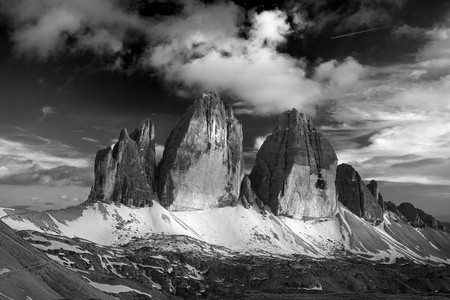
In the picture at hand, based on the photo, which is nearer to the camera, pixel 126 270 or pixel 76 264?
pixel 76 264

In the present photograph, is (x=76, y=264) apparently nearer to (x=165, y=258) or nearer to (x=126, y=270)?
(x=126, y=270)

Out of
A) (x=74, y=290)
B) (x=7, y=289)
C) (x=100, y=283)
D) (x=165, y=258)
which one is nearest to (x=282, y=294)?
(x=165, y=258)

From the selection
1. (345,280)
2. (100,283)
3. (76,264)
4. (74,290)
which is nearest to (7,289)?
(74,290)

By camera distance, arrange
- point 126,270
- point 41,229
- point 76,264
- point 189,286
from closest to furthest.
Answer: point 76,264 → point 126,270 → point 189,286 → point 41,229

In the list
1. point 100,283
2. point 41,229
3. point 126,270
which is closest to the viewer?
point 100,283

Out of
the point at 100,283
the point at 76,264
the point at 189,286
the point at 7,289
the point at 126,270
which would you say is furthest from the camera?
the point at 189,286

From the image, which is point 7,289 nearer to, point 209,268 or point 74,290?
point 74,290

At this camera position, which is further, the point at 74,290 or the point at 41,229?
the point at 41,229

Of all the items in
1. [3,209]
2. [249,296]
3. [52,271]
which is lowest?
[249,296]

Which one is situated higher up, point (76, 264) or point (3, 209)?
point (3, 209)
